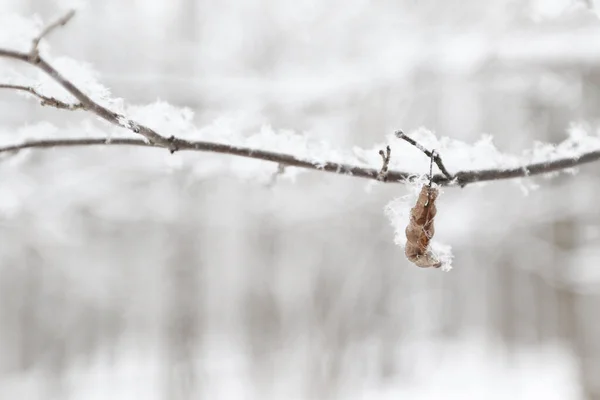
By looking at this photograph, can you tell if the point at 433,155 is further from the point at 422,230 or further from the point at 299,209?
the point at 299,209

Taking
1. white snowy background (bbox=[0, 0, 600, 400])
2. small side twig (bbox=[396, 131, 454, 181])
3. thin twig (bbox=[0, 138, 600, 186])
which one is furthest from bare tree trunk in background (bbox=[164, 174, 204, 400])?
small side twig (bbox=[396, 131, 454, 181])

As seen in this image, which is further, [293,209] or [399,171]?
[293,209]

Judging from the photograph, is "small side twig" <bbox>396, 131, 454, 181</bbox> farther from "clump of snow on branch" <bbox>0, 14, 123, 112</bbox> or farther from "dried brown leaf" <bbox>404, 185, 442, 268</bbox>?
"clump of snow on branch" <bbox>0, 14, 123, 112</bbox>

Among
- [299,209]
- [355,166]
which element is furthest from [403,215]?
[299,209]

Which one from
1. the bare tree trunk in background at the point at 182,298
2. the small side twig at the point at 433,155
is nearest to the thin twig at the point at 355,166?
the small side twig at the point at 433,155

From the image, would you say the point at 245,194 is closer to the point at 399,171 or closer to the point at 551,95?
the point at 551,95

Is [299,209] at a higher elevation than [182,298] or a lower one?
lower

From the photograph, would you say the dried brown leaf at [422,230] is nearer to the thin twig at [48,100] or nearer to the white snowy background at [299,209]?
the white snowy background at [299,209]

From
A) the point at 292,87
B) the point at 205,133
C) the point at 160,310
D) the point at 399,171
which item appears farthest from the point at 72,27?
the point at 160,310

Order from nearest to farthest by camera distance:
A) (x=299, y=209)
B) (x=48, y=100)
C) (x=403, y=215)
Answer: (x=48, y=100), (x=403, y=215), (x=299, y=209)
